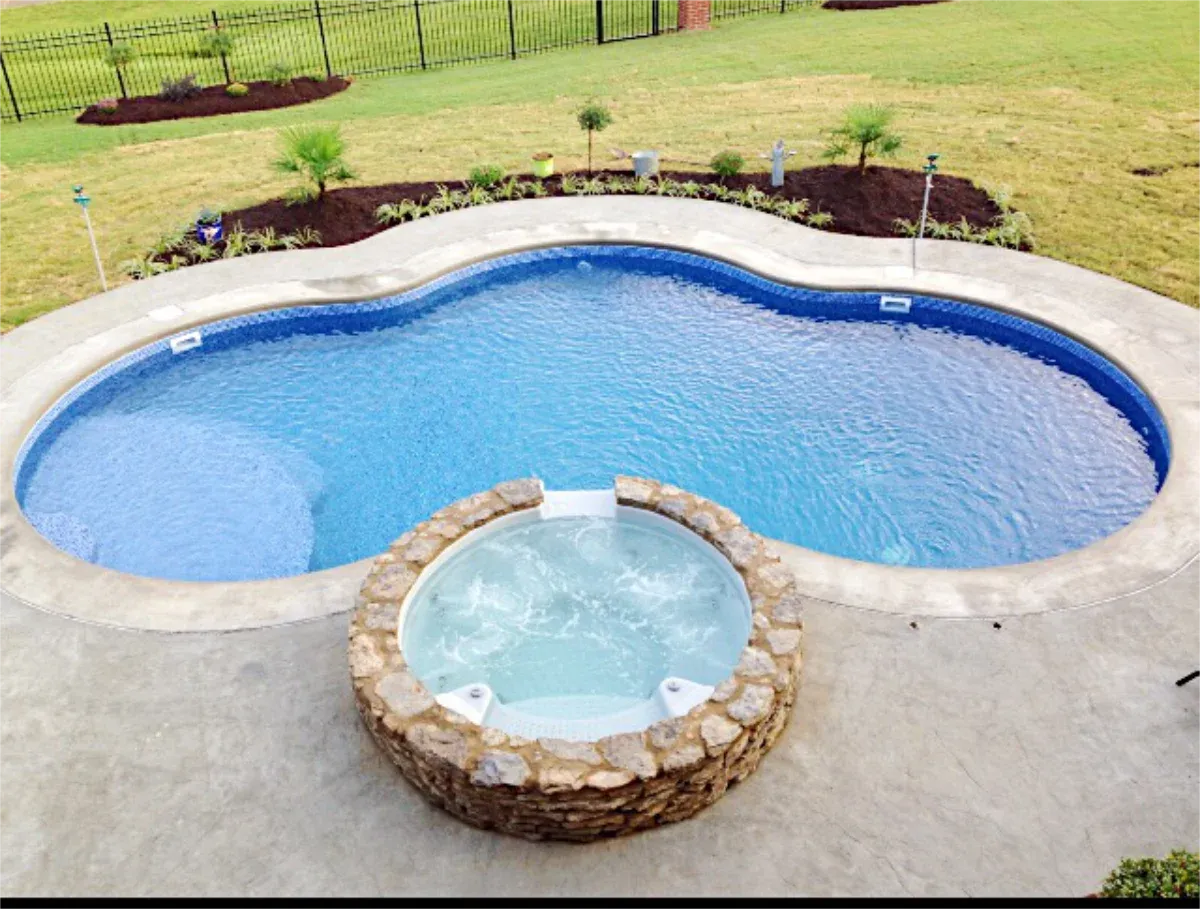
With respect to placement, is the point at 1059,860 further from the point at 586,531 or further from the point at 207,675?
the point at 207,675

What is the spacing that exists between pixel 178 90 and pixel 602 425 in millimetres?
15812

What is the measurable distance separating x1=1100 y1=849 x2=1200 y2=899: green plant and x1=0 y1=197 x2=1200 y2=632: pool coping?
2.94 metres

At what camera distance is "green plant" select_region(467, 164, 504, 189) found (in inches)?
633

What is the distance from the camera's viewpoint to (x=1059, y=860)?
6121 millimetres

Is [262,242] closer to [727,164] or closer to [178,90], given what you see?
[727,164]

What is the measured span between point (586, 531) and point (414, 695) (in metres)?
2.41

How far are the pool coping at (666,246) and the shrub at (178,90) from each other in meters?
9.75

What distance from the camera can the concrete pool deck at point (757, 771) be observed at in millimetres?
6172

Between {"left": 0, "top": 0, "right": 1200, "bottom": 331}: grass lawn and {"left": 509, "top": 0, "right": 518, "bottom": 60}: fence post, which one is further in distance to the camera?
{"left": 509, "top": 0, "right": 518, "bottom": 60}: fence post

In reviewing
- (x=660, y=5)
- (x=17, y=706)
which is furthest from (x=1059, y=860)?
(x=660, y=5)

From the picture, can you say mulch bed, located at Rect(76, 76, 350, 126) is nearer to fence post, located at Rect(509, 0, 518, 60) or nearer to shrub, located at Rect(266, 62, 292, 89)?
shrub, located at Rect(266, 62, 292, 89)

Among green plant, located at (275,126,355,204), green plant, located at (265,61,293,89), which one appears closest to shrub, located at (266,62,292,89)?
green plant, located at (265,61,293,89)

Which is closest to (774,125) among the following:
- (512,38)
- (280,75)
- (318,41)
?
(512,38)

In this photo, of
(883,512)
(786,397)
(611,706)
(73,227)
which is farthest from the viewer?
(73,227)
